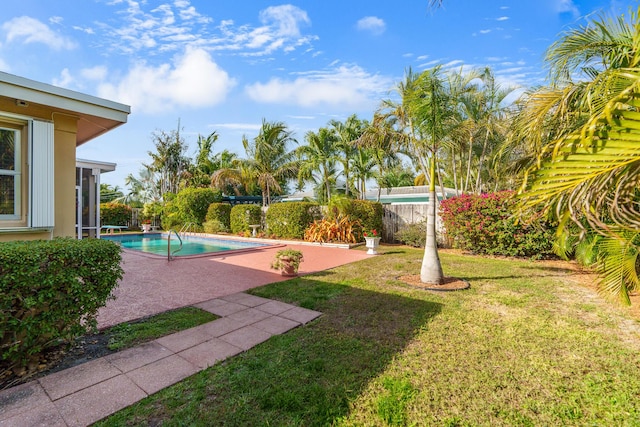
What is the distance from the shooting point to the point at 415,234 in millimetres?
12203

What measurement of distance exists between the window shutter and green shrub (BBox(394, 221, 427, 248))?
11.2 meters

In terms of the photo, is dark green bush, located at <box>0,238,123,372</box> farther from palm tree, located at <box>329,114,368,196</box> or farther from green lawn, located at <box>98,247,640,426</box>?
palm tree, located at <box>329,114,368,196</box>

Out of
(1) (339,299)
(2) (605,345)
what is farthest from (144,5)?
(2) (605,345)

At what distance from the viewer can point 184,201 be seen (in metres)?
18.9

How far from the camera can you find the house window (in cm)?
414

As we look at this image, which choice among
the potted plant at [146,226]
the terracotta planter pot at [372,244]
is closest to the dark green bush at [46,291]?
the terracotta planter pot at [372,244]

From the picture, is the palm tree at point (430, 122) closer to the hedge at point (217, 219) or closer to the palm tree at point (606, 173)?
the palm tree at point (606, 173)

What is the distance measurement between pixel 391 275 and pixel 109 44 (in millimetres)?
10587

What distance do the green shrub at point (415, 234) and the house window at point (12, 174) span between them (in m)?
11.5

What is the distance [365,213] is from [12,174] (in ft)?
37.4

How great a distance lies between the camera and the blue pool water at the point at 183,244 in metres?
14.0

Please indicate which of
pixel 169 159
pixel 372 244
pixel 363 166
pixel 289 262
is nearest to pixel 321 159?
pixel 363 166

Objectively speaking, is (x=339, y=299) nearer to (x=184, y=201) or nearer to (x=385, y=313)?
(x=385, y=313)

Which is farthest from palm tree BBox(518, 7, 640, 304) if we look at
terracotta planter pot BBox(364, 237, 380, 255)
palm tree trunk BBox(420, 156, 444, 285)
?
terracotta planter pot BBox(364, 237, 380, 255)
